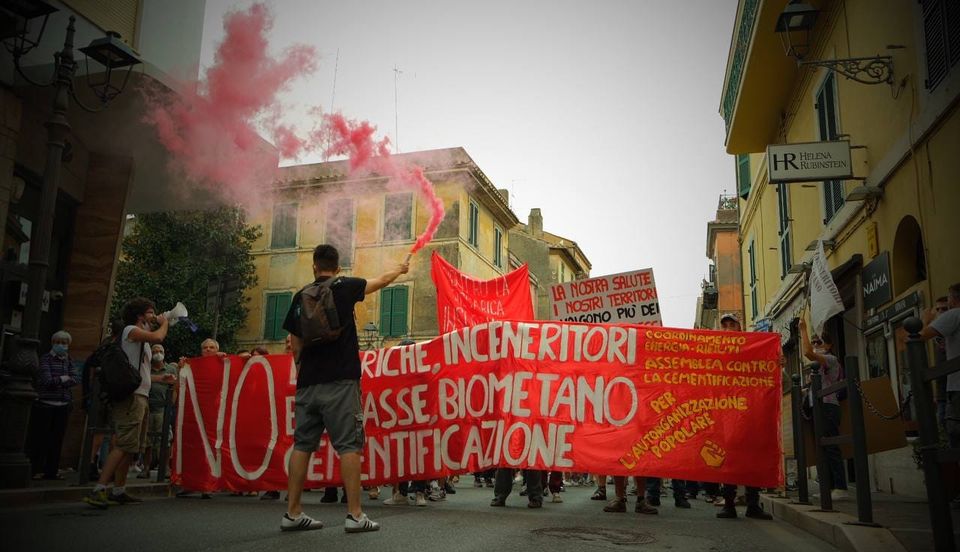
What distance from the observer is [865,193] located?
1040 centimetres

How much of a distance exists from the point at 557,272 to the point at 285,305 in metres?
26.3

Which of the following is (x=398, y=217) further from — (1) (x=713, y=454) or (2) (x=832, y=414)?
(1) (x=713, y=454)

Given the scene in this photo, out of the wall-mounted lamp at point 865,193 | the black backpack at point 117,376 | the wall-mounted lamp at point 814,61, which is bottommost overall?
the black backpack at point 117,376

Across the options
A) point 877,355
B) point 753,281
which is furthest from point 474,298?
point 753,281

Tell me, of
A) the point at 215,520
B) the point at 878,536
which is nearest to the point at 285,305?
the point at 215,520

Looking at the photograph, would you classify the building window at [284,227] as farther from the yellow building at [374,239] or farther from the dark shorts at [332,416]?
the dark shorts at [332,416]

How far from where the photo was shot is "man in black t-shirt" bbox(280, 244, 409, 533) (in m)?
5.21

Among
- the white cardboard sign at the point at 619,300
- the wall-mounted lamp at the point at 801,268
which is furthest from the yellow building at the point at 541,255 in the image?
the white cardboard sign at the point at 619,300

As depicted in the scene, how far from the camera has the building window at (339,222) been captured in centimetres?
3095

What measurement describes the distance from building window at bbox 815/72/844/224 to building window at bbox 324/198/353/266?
2048 cm

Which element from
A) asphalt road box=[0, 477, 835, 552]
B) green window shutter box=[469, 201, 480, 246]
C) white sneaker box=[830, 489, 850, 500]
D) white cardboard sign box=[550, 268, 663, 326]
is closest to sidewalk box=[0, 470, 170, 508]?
asphalt road box=[0, 477, 835, 552]

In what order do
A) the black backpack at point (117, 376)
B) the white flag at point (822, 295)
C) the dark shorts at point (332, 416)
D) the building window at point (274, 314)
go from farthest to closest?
the building window at point (274, 314)
the white flag at point (822, 295)
the black backpack at point (117, 376)
the dark shorts at point (332, 416)

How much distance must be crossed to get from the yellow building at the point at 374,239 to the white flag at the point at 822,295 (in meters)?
19.9

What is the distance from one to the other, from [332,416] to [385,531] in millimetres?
880
